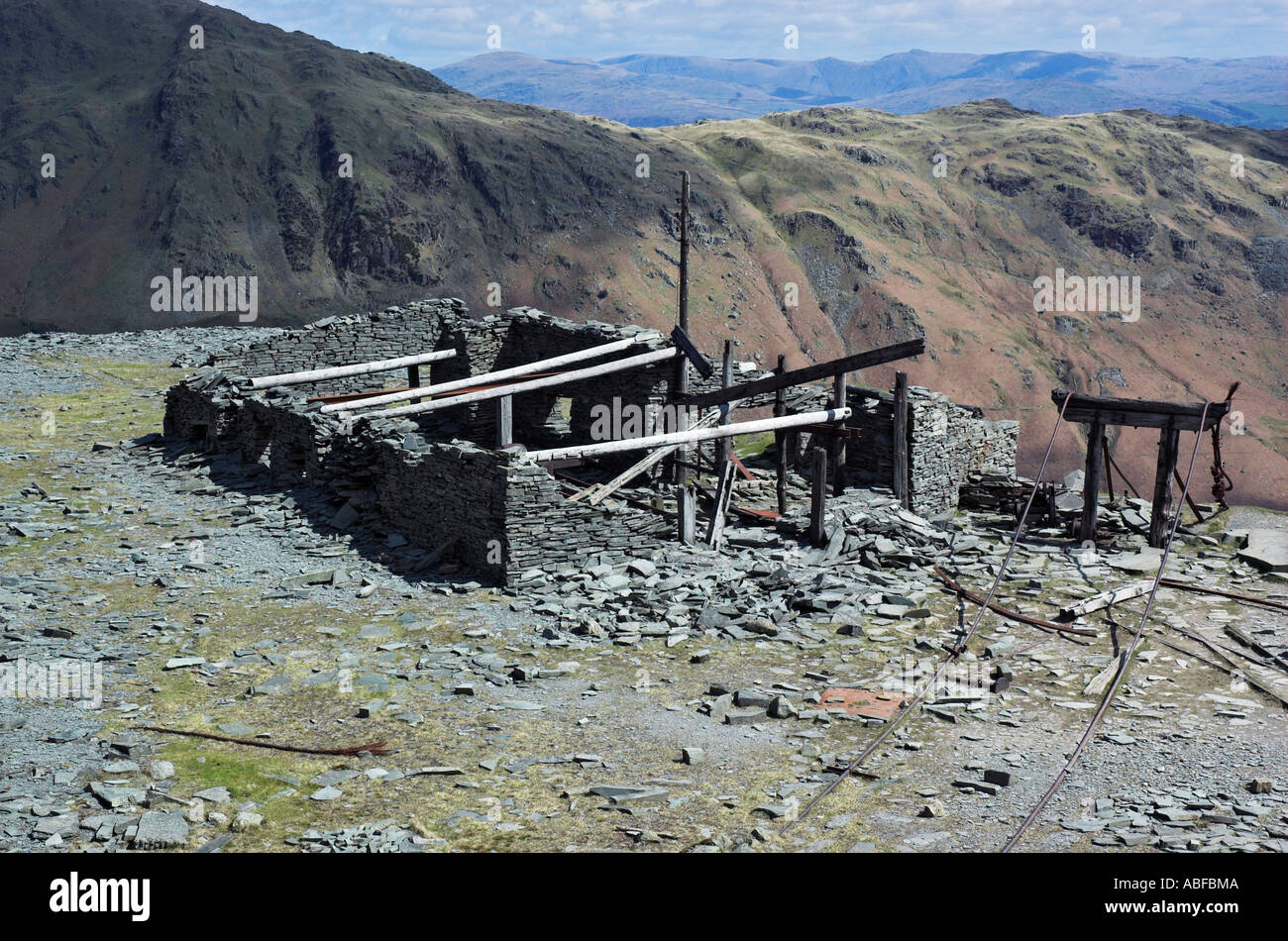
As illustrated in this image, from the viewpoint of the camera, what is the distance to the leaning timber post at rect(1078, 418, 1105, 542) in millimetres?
17859

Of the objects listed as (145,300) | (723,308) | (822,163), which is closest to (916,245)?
(822,163)

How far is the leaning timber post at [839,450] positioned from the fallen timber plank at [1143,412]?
3.35 m

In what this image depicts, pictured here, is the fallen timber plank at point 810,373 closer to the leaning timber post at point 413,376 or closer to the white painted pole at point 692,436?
the white painted pole at point 692,436

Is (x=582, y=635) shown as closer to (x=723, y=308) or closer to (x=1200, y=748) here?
(x=1200, y=748)

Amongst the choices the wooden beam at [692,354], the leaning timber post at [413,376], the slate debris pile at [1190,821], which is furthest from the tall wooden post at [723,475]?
the slate debris pile at [1190,821]

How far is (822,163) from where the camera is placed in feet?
412

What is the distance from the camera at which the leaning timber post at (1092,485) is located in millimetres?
17859

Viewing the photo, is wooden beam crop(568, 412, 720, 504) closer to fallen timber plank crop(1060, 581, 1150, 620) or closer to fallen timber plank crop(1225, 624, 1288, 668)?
fallen timber plank crop(1060, 581, 1150, 620)

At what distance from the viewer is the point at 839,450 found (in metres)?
19.5

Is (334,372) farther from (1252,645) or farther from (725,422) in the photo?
(1252,645)

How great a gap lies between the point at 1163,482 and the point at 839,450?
16.4 ft

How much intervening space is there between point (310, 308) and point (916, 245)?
2571 inches

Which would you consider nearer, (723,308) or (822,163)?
(723,308)

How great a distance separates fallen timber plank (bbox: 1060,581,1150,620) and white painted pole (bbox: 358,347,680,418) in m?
8.68
